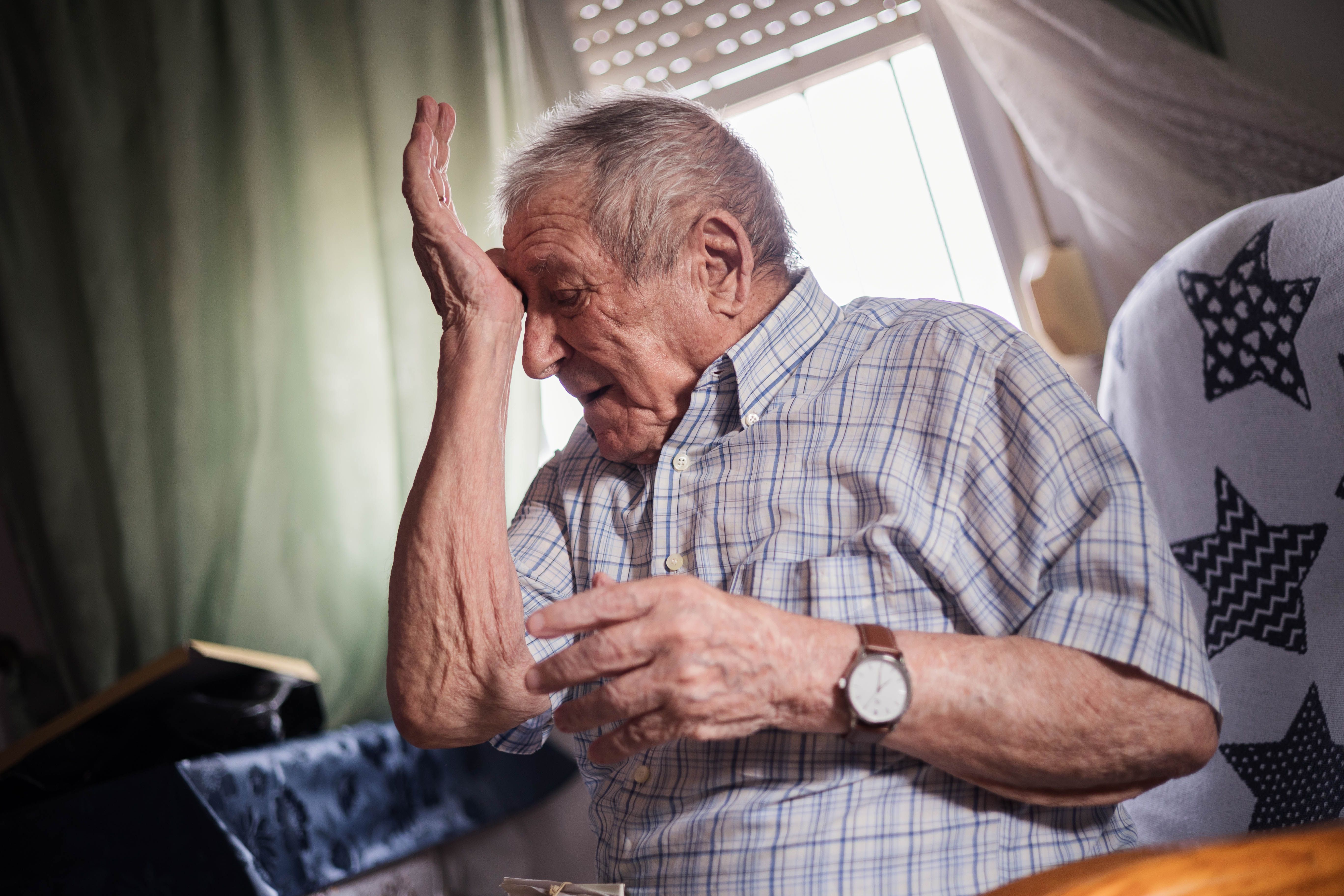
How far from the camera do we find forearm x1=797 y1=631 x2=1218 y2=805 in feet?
2.29

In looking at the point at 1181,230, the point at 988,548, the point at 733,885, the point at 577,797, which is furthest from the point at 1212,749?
the point at 577,797

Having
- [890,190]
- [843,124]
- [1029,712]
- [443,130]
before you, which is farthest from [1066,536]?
[843,124]

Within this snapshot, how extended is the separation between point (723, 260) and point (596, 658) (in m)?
0.53

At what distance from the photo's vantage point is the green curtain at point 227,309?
190cm

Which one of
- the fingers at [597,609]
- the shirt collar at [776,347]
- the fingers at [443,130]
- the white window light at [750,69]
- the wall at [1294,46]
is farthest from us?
the white window light at [750,69]

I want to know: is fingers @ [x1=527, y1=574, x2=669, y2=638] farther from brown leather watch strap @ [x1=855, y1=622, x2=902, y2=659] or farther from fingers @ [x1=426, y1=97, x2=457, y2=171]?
fingers @ [x1=426, y1=97, x2=457, y2=171]

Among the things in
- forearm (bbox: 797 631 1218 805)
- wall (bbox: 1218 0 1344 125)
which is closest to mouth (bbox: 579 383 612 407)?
forearm (bbox: 797 631 1218 805)

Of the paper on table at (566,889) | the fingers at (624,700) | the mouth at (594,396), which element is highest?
the mouth at (594,396)

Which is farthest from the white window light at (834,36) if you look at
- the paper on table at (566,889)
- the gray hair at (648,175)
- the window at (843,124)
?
the paper on table at (566,889)

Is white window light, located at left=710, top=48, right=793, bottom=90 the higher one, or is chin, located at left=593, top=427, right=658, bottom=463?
white window light, located at left=710, top=48, right=793, bottom=90

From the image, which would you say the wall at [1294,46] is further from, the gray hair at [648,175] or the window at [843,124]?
the gray hair at [648,175]

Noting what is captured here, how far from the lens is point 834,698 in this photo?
0.69 metres

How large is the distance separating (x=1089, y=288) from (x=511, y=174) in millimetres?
1118

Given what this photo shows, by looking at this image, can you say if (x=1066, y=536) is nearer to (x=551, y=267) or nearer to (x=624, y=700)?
(x=624, y=700)
